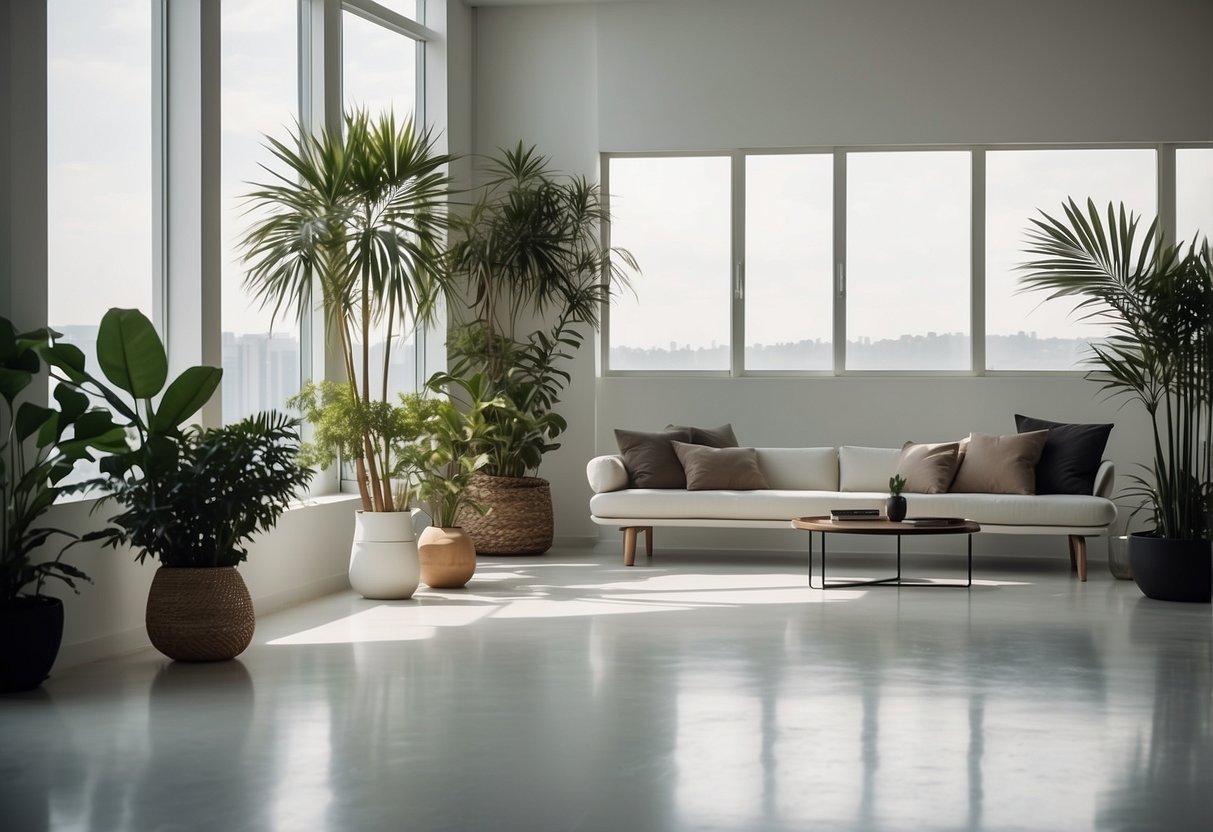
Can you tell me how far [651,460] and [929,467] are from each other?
1908mm

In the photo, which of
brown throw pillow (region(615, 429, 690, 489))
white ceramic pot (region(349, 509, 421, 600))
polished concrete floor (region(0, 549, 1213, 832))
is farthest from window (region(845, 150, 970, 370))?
white ceramic pot (region(349, 509, 421, 600))

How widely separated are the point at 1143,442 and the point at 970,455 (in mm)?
1687

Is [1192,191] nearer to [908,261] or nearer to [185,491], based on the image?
[908,261]

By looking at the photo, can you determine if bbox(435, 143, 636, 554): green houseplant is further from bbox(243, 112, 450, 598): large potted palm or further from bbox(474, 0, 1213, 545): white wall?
bbox(243, 112, 450, 598): large potted palm

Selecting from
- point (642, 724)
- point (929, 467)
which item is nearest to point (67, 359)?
point (642, 724)

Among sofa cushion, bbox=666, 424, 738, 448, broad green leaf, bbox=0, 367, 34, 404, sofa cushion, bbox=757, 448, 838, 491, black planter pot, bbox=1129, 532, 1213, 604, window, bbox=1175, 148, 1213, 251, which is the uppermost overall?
window, bbox=1175, 148, 1213, 251

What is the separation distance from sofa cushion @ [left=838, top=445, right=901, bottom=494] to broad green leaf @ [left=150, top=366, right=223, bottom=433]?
4943 mm

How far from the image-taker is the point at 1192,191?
9391 mm

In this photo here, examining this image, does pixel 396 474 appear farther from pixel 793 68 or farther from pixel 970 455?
pixel 793 68

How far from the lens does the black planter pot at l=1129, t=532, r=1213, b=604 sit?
6.97 meters

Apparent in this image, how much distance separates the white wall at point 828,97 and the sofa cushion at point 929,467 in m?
0.95

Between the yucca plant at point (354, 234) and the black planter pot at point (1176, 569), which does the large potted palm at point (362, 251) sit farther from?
the black planter pot at point (1176, 569)

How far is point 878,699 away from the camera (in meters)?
4.58

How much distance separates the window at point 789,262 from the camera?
32.1ft
